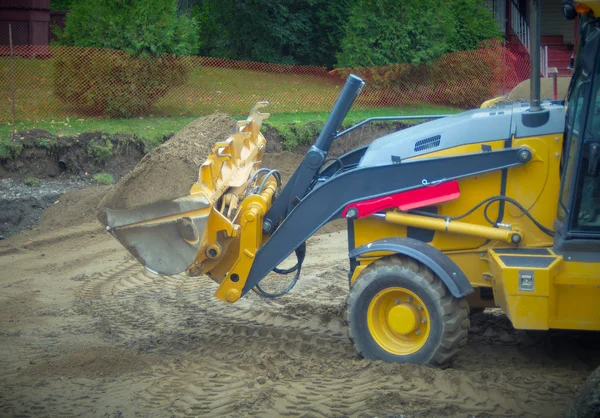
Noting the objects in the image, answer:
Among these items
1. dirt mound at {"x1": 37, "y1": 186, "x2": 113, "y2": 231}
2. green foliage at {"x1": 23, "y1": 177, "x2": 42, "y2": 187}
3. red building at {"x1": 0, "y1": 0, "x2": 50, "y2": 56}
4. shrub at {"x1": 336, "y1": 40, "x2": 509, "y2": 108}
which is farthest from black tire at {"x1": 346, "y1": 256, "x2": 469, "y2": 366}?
red building at {"x1": 0, "y1": 0, "x2": 50, "y2": 56}

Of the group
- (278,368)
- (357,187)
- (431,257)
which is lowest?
(278,368)

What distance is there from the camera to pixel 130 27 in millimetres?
16031

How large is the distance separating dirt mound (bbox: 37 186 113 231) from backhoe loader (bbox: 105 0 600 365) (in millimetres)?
5780

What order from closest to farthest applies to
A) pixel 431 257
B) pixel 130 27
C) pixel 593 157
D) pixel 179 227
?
pixel 593 157, pixel 431 257, pixel 179 227, pixel 130 27

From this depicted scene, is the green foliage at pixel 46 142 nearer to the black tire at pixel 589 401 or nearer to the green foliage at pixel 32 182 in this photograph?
the green foliage at pixel 32 182

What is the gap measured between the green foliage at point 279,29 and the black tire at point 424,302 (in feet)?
58.6

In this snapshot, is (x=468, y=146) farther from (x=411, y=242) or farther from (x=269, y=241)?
(x=269, y=241)

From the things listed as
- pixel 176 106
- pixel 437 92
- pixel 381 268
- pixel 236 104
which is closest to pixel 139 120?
pixel 176 106

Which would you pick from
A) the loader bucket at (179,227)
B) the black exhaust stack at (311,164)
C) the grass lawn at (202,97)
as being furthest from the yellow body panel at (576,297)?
the grass lawn at (202,97)

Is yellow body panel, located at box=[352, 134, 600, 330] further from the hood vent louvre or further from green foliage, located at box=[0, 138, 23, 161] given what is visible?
green foliage, located at box=[0, 138, 23, 161]

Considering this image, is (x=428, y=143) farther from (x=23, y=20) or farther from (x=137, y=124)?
(x=23, y=20)

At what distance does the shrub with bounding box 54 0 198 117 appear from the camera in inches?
612

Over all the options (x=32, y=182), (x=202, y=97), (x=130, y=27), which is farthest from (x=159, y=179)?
(x=202, y=97)

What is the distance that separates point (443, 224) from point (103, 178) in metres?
8.87
